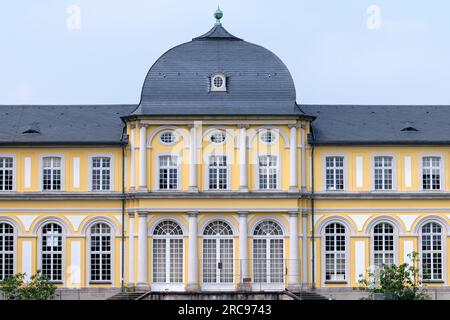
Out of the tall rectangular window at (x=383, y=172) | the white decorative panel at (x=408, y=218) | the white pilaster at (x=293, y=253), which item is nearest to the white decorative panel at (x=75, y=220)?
the white pilaster at (x=293, y=253)

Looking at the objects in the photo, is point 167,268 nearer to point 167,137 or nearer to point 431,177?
point 167,137

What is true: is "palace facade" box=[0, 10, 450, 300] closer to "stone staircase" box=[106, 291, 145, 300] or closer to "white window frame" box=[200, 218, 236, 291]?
"white window frame" box=[200, 218, 236, 291]

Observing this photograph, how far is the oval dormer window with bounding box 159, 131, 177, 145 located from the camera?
48.8 meters

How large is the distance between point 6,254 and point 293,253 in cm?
1330

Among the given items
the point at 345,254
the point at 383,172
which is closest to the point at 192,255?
the point at 345,254

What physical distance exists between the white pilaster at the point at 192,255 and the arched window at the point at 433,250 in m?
10.7

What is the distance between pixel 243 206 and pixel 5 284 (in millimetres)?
11345

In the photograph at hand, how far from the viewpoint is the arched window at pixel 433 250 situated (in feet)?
162

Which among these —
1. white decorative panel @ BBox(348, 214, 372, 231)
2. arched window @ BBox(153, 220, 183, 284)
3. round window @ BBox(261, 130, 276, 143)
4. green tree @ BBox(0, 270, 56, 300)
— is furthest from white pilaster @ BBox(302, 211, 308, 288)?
green tree @ BBox(0, 270, 56, 300)

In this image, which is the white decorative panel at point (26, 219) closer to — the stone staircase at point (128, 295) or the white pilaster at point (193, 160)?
the stone staircase at point (128, 295)

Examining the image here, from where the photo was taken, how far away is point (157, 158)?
48.8 meters

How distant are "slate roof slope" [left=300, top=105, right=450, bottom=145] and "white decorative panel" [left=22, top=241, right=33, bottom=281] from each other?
14.4 metres
